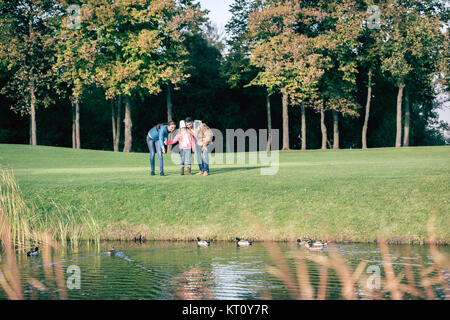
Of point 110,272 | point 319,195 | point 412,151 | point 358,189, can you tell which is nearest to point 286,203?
point 319,195

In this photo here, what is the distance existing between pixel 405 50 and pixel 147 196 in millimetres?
38470

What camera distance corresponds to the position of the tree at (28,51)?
1914 inches

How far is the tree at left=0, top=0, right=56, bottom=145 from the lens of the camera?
160ft

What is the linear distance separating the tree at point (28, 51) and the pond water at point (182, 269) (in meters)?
36.7

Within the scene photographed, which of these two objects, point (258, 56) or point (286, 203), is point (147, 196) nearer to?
point (286, 203)

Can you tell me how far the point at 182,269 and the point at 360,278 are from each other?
365 centimetres

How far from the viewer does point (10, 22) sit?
49.1 metres

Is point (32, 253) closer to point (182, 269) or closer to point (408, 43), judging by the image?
point (182, 269)

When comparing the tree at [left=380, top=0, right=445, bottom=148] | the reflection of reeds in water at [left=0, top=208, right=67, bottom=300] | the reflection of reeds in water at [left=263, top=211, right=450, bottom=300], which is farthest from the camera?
the tree at [left=380, top=0, right=445, bottom=148]

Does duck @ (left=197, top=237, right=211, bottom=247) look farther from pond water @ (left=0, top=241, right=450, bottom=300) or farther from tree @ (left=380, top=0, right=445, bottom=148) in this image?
tree @ (left=380, top=0, right=445, bottom=148)

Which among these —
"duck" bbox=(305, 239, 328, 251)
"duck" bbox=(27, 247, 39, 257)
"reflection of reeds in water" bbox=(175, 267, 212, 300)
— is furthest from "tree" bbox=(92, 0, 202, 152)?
"reflection of reeds in water" bbox=(175, 267, 212, 300)

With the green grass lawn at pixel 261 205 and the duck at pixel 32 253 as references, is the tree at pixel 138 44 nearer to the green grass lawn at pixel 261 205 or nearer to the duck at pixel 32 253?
the green grass lawn at pixel 261 205

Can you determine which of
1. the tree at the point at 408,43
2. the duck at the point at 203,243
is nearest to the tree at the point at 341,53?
the tree at the point at 408,43

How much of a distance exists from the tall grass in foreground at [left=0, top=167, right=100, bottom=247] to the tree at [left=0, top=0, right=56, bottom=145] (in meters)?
33.5
